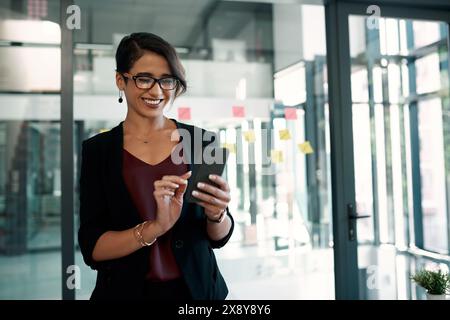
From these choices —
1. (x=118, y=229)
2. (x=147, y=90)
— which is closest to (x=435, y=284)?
(x=118, y=229)

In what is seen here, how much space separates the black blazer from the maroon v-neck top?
0.08ft

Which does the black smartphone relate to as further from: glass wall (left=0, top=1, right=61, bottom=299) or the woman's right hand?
glass wall (left=0, top=1, right=61, bottom=299)

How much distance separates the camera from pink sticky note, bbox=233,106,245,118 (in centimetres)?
269

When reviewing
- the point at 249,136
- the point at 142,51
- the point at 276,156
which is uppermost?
the point at 142,51

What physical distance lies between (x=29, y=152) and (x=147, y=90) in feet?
5.88

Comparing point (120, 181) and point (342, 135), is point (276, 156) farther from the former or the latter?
point (120, 181)

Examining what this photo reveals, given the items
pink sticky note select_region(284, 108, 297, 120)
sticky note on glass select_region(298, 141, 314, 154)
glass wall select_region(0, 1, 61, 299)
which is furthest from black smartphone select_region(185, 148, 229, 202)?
glass wall select_region(0, 1, 61, 299)

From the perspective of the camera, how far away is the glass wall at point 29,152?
283 cm

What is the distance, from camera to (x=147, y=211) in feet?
5.45

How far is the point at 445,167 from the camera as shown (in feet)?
9.18

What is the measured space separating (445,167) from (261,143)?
128 cm
